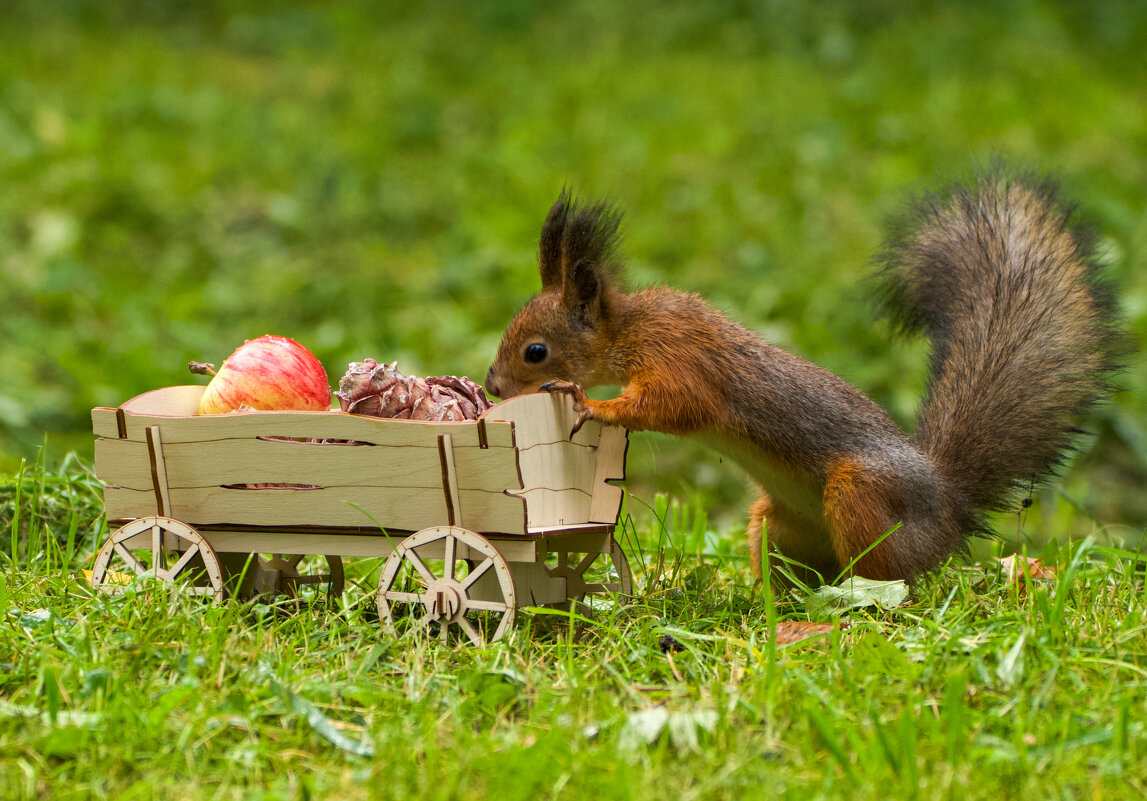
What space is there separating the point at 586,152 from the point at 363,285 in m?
1.94

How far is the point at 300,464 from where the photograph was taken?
218 centimetres

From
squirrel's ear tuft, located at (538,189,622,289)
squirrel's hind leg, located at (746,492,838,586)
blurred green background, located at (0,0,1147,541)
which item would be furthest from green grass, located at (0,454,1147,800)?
blurred green background, located at (0,0,1147,541)

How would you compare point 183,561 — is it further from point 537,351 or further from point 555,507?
point 537,351

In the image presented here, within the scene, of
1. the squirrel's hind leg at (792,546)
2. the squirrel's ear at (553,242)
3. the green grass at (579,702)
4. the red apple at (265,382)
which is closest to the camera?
the green grass at (579,702)

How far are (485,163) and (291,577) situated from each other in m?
5.26

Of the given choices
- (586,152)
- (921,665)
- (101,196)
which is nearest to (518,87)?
(586,152)

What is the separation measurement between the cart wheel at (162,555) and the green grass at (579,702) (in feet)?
0.17

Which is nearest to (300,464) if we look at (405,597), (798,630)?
(405,597)

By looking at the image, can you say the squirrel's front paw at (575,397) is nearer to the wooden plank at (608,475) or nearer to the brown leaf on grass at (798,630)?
the wooden plank at (608,475)

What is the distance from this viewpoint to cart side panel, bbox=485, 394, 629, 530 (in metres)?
2.09

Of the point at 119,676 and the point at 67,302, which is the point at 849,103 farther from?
the point at 119,676

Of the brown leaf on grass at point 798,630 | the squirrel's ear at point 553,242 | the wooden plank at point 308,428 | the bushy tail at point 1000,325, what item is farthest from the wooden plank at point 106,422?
the bushy tail at point 1000,325

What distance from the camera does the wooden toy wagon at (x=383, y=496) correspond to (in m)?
2.10

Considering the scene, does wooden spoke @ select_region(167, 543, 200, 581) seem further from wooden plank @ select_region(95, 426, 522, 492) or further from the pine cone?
the pine cone
